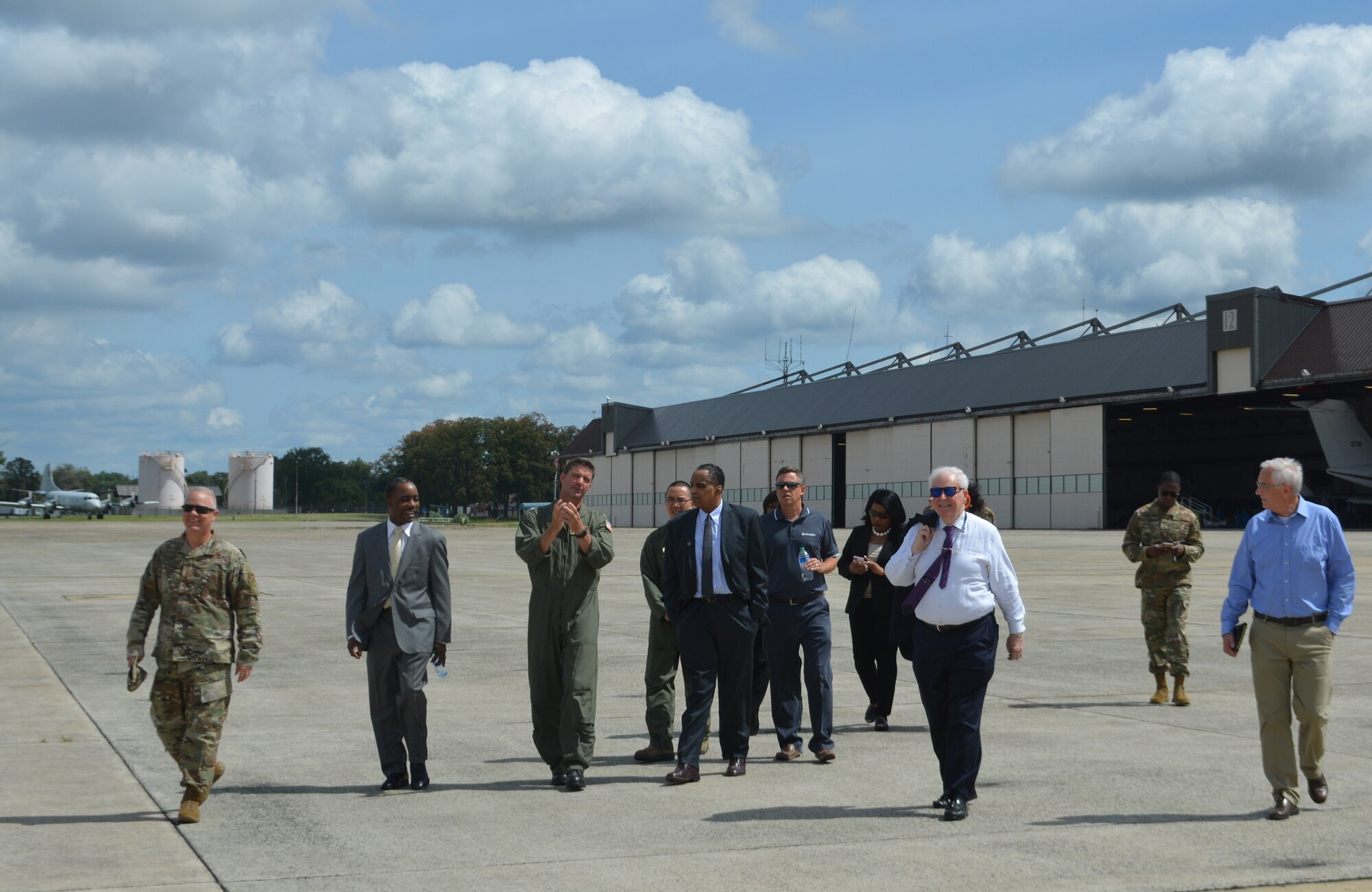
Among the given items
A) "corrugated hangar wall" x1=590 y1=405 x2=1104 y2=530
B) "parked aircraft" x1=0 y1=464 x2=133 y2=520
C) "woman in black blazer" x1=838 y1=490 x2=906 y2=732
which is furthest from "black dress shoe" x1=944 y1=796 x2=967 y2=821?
"parked aircraft" x1=0 y1=464 x2=133 y2=520

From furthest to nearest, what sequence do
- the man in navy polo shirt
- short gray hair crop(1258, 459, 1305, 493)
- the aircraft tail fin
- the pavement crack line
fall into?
the aircraft tail fin, the man in navy polo shirt, short gray hair crop(1258, 459, 1305, 493), the pavement crack line

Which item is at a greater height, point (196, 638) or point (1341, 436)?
point (1341, 436)

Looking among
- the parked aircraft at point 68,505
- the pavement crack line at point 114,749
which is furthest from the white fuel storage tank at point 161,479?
the pavement crack line at point 114,749

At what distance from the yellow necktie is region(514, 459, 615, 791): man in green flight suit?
2.29ft

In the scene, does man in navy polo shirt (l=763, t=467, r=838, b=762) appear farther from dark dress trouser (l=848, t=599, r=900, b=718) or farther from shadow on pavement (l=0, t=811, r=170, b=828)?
shadow on pavement (l=0, t=811, r=170, b=828)

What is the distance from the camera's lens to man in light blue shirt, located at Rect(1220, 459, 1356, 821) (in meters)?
6.79

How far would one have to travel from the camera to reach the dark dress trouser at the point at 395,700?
7.43m

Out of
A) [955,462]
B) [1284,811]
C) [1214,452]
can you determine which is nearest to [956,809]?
[1284,811]

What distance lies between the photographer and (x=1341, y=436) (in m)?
59.6

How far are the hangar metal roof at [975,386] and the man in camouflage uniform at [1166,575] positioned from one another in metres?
53.5

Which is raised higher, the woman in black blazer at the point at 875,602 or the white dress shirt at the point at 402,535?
the white dress shirt at the point at 402,535

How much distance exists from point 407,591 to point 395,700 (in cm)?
64

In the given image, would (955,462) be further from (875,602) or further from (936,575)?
(936,575)

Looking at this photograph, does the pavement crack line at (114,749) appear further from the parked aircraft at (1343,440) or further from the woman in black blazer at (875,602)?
the parked aircraft at (1343,440)
